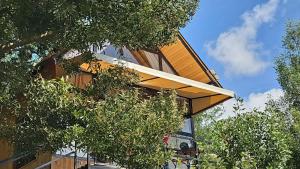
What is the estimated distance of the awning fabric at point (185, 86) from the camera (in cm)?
1664

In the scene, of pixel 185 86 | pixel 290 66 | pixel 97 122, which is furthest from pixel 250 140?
pixel 290 66

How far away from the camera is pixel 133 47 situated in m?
11.1

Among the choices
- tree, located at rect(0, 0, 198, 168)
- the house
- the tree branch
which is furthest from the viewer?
the house

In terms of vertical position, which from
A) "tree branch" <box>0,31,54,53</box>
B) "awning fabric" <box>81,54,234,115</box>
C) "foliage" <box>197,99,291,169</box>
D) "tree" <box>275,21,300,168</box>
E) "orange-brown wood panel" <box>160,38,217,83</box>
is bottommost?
"foliage" <box>197,99,291,169</box>

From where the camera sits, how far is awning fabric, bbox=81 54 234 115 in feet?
54.6

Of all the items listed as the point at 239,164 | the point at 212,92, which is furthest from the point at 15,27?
the point at 212,92

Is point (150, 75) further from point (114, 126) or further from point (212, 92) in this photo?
point (114, 126)

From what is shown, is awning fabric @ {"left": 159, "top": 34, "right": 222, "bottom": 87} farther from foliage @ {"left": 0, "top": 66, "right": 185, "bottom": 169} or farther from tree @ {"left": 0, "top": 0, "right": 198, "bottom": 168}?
foliage @ {"left": 0, "top": 66, "right": 185, "bottom": 169}

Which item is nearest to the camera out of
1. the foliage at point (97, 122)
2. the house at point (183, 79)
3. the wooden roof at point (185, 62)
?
the foliage at point (97, 122)

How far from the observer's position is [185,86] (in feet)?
60.6

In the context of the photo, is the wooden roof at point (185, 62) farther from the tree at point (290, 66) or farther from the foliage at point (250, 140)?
the tree at point (290, 66)

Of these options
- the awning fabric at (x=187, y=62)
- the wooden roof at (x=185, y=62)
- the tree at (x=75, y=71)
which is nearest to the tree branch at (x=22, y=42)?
the tree at (x=75, y=71)

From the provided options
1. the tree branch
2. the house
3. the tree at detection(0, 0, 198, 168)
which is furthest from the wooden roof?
the tree branch

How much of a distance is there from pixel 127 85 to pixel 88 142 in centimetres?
202
